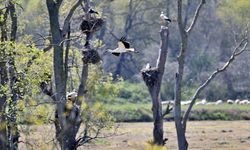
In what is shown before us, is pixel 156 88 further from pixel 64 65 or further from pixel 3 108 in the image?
pixel 3 108

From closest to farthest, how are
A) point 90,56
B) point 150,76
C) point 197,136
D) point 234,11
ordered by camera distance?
point 90,56 → point 150,76 → point 197,136 → point 234,11

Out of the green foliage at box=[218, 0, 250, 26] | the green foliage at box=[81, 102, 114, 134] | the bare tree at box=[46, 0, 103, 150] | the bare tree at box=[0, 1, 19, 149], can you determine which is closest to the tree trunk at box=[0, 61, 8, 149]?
→ the bare tree at box=[0, 1, 19, 149]

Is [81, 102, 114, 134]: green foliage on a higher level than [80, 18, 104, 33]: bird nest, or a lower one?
lower

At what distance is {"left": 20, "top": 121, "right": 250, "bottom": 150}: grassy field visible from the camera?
44.4m

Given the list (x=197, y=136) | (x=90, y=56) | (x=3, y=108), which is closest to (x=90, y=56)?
(x=90, y=56)

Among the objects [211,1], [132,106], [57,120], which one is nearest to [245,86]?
[132,106]

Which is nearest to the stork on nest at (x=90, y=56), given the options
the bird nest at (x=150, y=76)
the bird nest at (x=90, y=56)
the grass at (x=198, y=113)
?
the bird nest at (x=90, y=56)

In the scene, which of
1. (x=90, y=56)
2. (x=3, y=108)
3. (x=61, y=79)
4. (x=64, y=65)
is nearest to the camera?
(x=3, y=108)

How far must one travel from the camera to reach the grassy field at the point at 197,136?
44.4 metres

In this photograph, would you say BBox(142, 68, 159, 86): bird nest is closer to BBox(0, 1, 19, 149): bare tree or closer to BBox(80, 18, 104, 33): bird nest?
BBox(80, 18, 104, 33): bird nest

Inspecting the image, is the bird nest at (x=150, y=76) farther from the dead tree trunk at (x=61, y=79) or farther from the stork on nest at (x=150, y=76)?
the dead tree trunk at (x=61, y=79)

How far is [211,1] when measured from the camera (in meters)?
94.3

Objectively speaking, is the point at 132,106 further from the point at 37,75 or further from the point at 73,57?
the point at 37,75

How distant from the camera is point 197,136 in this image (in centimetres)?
5097
